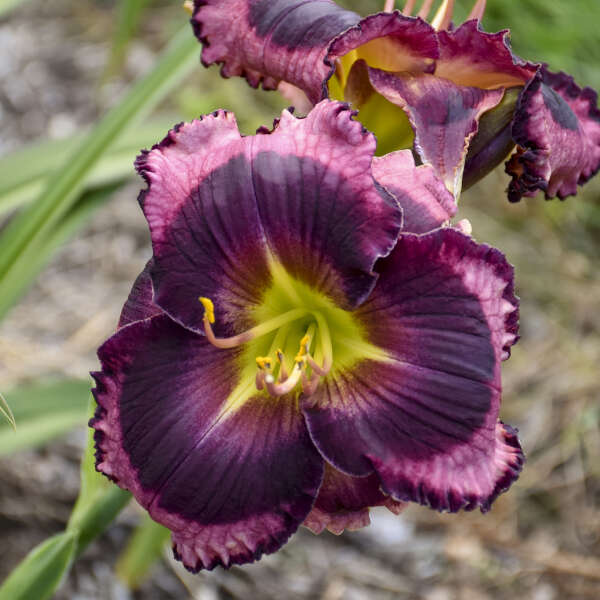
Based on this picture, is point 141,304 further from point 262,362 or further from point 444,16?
point 444,16

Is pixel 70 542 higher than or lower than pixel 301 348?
lower

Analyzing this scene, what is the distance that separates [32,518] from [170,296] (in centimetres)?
80

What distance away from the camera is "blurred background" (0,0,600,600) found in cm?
111

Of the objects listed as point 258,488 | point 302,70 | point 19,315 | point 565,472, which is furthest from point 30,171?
point 565,472

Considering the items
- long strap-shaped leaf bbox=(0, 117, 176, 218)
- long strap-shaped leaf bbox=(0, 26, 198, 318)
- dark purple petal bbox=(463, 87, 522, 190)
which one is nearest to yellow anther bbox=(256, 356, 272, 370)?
dark purple petal bbox=(463, 87, 522, 190)

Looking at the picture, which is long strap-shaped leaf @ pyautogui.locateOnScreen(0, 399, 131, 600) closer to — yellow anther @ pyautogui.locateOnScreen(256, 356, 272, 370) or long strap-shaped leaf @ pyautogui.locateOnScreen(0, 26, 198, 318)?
yellow anther @ pyautogui.locateOnScreen(256, 356, 272, 370)

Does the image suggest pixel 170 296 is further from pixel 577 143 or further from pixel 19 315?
pixel 19 315

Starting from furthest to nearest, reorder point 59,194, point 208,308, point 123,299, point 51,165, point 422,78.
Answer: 1. point 123,299
2. point 51,165
3. point 59,194
4. point 422,78
5. point 208,308

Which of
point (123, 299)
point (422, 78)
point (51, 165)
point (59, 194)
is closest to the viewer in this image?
point (422, 78)

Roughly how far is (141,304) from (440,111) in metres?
0.27

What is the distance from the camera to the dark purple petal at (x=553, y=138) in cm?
61

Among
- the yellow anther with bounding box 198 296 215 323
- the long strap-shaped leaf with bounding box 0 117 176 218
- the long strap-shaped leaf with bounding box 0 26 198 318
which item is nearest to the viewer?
the yellow anther with bounding box 198 296 215 323

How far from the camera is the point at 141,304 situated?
23.7 inches

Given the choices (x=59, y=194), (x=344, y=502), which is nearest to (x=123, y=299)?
(x=59, y=194)
